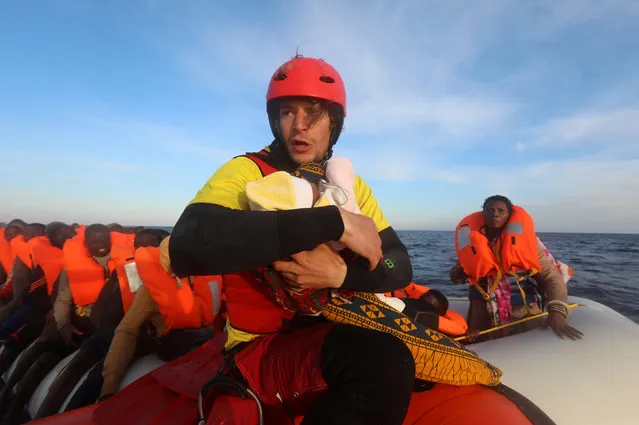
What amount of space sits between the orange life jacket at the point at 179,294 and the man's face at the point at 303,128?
2.99 m

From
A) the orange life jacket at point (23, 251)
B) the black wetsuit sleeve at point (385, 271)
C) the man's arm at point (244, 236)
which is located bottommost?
the orange life jacket at point (23, 251)

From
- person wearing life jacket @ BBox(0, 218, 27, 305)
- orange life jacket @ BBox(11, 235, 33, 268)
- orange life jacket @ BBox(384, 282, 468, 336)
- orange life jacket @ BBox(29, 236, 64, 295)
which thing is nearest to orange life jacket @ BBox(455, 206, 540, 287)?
orange life jacket @ BBox(384, 282, 468, 336)

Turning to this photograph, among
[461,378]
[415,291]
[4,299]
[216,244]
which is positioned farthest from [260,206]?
[4,299]

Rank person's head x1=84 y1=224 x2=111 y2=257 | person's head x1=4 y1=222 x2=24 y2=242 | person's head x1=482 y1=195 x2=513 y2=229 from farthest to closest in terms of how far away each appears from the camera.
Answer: person's head x1=4 y1=222 x2=24 y2=242 → person's head x1=84 y1=224 x2=111 y2=257 → person's head x1=482 y1=195 x2=513 y2=229

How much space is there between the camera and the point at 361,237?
1175mm

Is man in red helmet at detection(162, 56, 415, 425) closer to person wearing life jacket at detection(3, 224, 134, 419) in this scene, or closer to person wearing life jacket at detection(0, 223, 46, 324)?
person wearing life jacket at detection(3, 224, 134, 419)

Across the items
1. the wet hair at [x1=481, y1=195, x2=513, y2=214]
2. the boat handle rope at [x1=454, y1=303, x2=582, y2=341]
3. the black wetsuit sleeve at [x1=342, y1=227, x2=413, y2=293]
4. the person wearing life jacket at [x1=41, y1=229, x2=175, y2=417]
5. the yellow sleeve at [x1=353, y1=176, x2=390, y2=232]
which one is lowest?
the person wearing life jacket at [x1=41, y1=229, x2=175, y2=417]

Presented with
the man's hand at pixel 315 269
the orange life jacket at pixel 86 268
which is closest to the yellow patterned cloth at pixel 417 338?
the man's hand at pixel 315 269

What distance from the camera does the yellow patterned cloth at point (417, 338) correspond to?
4.22 ft

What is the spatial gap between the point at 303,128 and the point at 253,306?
95 cm

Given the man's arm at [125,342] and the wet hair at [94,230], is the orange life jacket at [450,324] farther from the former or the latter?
the wet hair at [94,230]

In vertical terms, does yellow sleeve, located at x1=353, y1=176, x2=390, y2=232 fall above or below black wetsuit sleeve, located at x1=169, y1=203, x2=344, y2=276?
above

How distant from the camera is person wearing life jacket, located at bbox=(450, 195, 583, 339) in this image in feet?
13.8

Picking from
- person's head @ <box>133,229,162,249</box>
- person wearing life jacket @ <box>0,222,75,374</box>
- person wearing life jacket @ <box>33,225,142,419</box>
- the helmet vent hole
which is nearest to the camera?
the helmet vent hole
